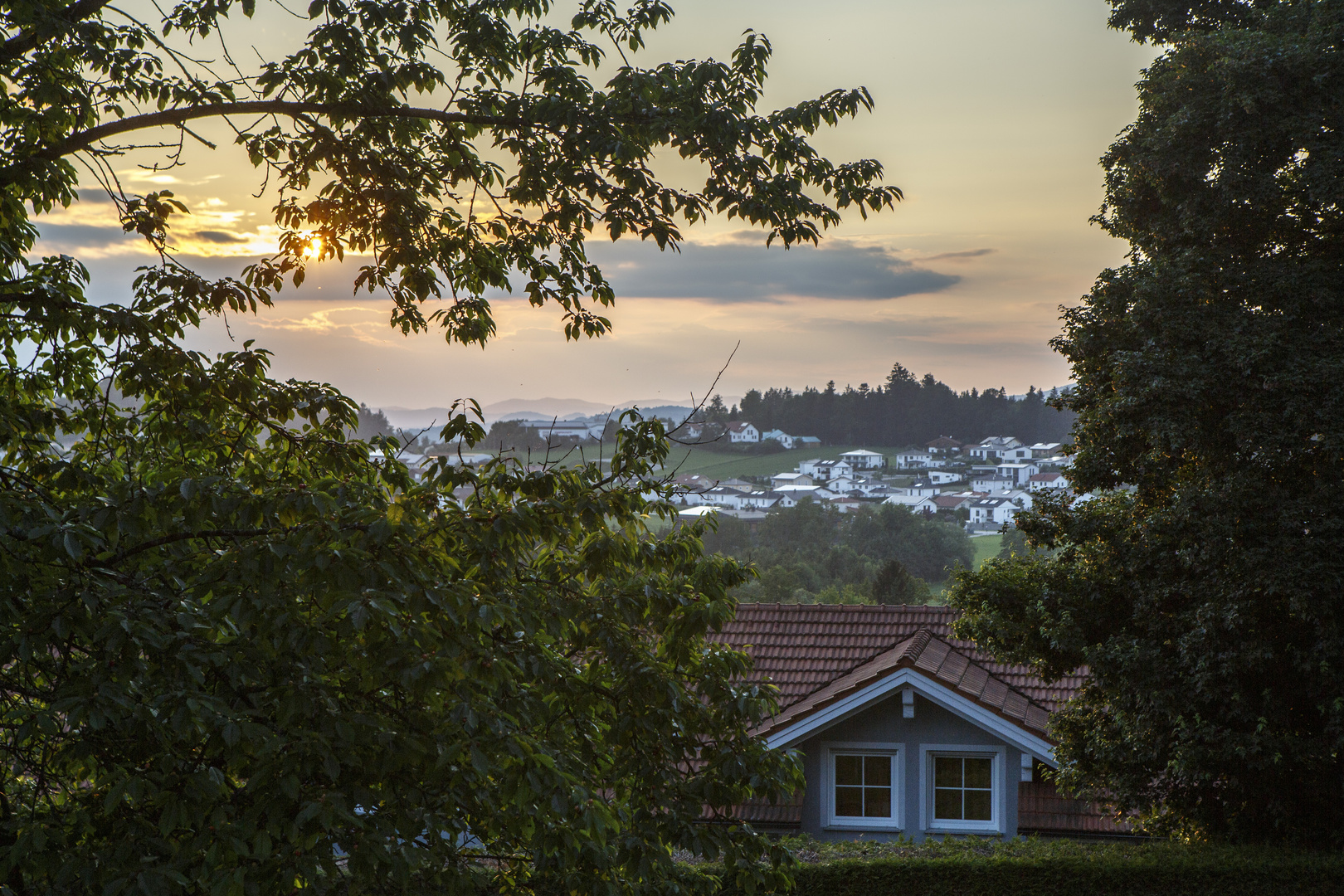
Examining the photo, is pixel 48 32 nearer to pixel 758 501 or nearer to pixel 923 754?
pixel 923 754

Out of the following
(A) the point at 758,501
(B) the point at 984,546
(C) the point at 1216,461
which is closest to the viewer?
(C) the point at 1216,461

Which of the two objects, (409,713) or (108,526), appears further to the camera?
(409,713)

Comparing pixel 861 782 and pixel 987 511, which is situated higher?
pixel 987 511

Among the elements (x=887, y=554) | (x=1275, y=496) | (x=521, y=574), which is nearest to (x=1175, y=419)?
(x=1275, y=496)

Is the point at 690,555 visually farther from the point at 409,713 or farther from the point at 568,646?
the point at 409,713

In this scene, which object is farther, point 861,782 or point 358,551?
point 861,782

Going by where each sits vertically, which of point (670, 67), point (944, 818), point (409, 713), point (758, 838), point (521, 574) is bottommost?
point (944, 818)

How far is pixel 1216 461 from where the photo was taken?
9.75 metres

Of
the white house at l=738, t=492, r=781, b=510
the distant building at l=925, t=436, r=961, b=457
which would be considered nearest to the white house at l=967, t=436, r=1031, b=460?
the distant building at l=925, t=436, r=961, b=457

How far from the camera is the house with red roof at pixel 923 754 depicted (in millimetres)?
12906

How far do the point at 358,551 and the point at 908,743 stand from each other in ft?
36.7

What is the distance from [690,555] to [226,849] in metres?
3.64

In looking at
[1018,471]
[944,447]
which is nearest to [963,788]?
[1018,471]

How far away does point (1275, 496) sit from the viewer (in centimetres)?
919
